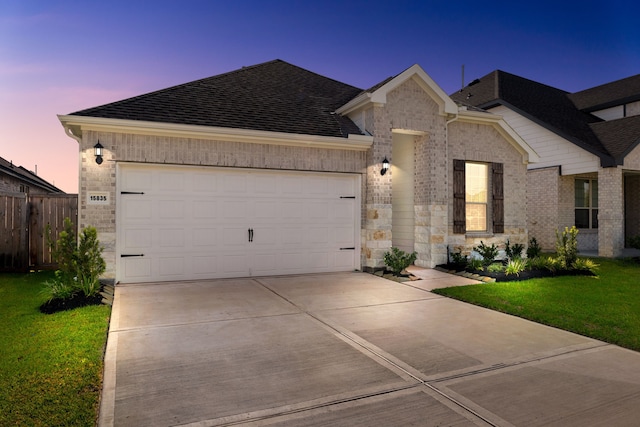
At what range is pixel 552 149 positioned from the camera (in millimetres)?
15664

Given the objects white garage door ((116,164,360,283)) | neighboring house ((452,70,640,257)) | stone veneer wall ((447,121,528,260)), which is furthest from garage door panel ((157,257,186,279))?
neighboring house ((452,70,640,257))

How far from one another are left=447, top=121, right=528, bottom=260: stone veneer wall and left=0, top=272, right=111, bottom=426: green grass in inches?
368

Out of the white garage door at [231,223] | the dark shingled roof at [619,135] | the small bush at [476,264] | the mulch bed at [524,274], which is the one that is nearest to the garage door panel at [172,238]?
the white garage door at [231,223]

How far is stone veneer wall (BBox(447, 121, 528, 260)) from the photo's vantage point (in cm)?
1155

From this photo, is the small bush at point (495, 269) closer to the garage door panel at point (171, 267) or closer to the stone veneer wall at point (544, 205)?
the stone veneer wall at point (544, 205)

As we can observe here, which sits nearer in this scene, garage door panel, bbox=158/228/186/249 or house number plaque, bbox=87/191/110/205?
house number plaque, bbox=87/191/110/205

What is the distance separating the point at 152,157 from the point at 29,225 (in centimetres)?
401

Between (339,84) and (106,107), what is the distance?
7.66 m

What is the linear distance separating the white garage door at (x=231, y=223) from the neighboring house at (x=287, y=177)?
0.08ft

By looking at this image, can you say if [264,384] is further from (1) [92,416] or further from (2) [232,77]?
(2) [232,77]

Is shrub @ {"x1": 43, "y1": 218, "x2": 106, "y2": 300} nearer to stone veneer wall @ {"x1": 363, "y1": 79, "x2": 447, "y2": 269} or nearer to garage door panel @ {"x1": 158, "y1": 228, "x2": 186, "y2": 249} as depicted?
garage door panel @ {"x1": 158, "y1": 228, "x2": 186, "y2": 249}

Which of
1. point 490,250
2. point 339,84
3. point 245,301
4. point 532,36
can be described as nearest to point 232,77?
point 339,84

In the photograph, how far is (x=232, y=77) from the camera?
462 inches

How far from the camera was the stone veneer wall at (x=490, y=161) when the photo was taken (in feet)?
37.9
